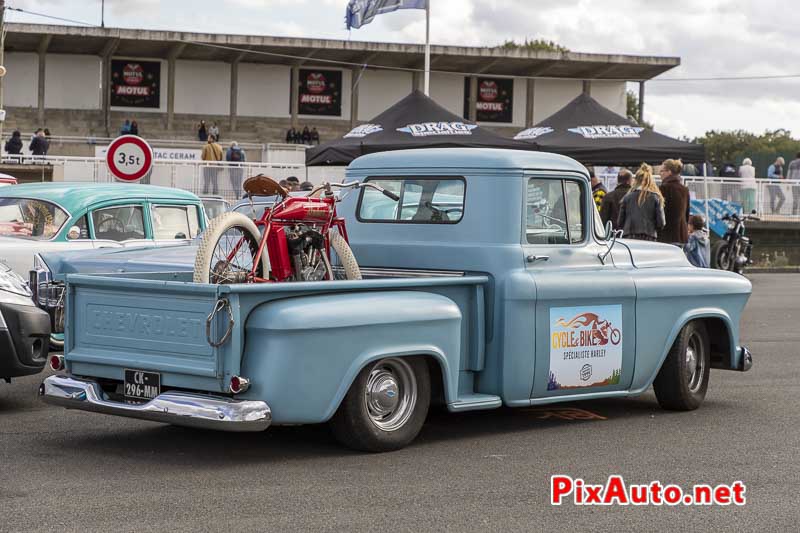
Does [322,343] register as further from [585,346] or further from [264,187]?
[585,346]

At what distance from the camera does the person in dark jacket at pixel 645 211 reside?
52.1 feet

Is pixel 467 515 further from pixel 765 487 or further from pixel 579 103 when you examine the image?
pixel 579 103

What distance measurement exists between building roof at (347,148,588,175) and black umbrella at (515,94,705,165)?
10224 mm

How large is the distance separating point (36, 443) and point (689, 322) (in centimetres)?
463

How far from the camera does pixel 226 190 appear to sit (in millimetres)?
28844

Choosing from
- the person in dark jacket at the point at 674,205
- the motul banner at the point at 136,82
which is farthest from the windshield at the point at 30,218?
the motul banner at the point at 136,82

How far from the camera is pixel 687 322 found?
9.20 metres

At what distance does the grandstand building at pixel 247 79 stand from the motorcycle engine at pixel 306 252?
132 ft

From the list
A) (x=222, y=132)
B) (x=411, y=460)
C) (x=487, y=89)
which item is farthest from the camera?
(x=487, y=89)

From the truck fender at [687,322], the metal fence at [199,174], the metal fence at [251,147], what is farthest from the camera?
the metal fence at [251,147]

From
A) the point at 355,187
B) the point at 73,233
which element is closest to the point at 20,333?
the point at 355,187

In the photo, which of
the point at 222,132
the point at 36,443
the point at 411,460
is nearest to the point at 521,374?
the point at 411,460

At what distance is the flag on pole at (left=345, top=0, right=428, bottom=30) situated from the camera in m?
33.3

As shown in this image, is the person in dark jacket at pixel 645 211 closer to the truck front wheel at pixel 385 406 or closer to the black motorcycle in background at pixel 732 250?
the truck front wheel at pixel 385 406
